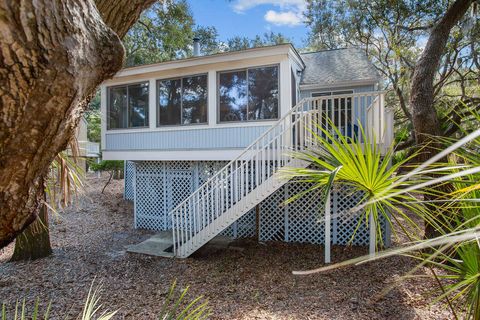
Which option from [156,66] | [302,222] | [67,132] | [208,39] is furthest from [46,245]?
[208,39]

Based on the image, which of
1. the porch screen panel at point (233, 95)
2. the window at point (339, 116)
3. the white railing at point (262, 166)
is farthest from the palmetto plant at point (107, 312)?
the porch screen panel at point (233, 95)

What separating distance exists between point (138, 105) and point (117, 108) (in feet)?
2.69

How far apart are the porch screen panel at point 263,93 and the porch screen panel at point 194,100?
4.49ft

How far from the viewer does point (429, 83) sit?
5988mm

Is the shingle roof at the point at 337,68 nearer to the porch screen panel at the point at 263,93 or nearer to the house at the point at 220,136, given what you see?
the house at the point at 220,136

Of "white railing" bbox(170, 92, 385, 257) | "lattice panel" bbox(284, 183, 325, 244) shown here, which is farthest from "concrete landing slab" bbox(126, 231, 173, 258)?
"lattice panel" bbox(284, 183, 325, 244)

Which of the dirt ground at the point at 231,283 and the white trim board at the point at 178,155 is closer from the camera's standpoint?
the dirt ground at the point at 231,283

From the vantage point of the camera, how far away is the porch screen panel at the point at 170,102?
28.8 feet

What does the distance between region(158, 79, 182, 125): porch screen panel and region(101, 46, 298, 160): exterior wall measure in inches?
6.7

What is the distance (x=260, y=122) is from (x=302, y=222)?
Answer: 2926 mm

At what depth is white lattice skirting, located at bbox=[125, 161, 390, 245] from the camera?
7.74 meters

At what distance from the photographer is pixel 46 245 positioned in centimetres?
689

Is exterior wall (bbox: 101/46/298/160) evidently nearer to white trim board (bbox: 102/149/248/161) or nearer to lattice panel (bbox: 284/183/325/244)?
white trim board (bbox: 102/149/248/161)

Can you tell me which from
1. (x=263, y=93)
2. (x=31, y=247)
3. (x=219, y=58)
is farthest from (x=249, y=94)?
(x=31, y=247)
